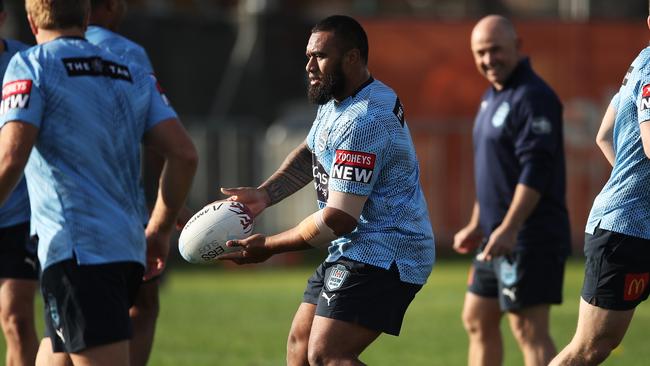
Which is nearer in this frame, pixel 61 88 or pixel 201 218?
pixel 61 88

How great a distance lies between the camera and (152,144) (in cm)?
577

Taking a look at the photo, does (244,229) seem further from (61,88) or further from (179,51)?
(179,51)

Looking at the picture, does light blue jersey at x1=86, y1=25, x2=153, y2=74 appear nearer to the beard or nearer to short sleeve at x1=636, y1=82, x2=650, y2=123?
the beard

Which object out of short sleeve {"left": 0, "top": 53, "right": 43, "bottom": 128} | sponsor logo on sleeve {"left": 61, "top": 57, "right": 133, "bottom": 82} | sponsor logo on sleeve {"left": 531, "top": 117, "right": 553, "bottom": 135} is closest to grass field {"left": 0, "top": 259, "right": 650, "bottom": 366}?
sponsor logo on sleeve {"left": 531, "top": 117, "right": 553, "bottom": 135}

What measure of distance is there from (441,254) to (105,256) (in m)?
17.6

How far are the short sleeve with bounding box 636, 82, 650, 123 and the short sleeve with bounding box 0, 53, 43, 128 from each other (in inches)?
113

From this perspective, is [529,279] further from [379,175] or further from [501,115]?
[379,175]

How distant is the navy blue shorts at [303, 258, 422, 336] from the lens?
19.8ft

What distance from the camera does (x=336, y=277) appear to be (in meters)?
6.12

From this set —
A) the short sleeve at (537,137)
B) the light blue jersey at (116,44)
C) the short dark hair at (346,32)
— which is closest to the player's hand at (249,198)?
the light blue jersey at (116,44)

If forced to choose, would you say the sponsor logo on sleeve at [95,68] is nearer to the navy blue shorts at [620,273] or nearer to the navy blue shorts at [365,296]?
the navy blue shorts at [365,296]

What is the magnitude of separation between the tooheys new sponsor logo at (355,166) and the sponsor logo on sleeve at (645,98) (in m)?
1.36

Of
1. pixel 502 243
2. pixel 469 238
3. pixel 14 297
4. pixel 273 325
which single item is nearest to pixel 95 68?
pixel 14 297

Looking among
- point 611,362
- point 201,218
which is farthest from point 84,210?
point 611,362
